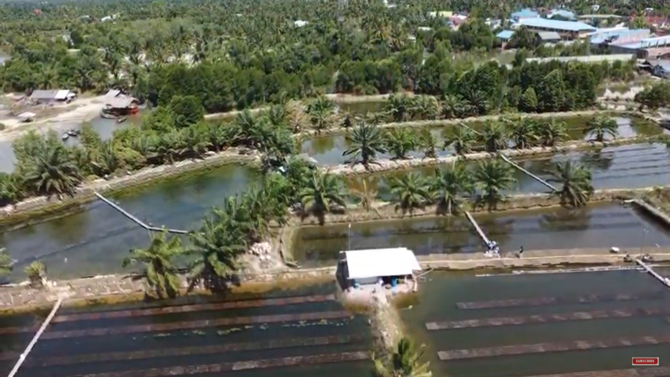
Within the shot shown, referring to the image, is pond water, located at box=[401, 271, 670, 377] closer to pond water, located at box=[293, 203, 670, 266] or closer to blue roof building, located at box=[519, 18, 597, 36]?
pond water, located at box=[293, 203, 670, 266]

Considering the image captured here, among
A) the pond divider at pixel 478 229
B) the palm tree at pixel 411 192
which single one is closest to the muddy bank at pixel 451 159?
the palm tree at pixel 411 192

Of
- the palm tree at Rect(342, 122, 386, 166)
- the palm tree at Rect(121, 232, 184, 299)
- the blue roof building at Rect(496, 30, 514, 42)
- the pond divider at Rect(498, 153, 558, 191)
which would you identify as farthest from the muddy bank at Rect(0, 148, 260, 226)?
the blue roof building at Rect(496, 30, 514, 42)

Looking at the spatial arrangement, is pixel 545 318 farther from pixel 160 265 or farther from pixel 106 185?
pixel 106 185

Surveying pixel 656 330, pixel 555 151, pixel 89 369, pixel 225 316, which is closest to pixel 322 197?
pixel 225 316

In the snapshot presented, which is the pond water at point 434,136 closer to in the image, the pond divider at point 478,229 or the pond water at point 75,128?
the pond divider at point 478,229

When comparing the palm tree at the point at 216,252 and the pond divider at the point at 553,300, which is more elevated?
the palm tree at the point at 216,252

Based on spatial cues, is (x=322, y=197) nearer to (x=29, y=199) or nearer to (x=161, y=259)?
(x=161, y=259)
